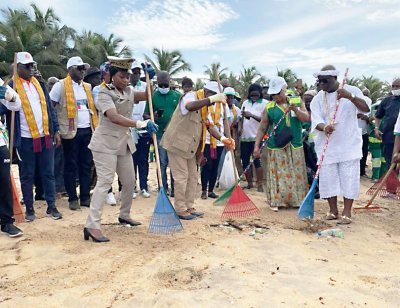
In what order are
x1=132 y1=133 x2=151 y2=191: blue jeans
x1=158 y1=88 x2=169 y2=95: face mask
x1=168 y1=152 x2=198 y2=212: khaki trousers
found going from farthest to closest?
x1=132 y1=133 x2=151 y2=191: blue jeans
x1=158 y1=88 x2=169 y2=95: face mask
x1=168 y1=152 x2=198 y2=212: khaki trousers

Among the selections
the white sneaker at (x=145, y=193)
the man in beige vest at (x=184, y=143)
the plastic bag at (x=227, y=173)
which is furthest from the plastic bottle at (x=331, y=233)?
the white sneaker at (x=145, y=193)

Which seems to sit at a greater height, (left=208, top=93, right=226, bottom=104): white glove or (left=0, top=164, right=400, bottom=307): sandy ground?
(left=208, top=93, right=226, bottom=104): white glove

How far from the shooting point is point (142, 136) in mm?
6449

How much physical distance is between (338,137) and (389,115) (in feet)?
8.08

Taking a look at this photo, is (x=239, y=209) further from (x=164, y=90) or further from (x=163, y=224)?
(x=164, y=90)

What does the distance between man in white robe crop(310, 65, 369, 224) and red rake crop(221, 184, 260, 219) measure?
0.91 metres

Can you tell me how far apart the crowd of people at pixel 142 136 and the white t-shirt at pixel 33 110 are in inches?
0.5

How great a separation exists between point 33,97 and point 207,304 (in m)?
3.50

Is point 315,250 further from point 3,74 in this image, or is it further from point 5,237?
point 3,74

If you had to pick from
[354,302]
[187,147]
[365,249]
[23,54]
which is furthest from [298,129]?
[23,54]

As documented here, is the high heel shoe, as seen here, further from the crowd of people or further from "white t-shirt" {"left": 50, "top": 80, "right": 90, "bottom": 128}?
"white t-shirt" {"left": 50, "top": 80, "right": 90, "bottom": 128}

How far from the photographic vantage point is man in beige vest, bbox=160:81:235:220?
4.95 meters

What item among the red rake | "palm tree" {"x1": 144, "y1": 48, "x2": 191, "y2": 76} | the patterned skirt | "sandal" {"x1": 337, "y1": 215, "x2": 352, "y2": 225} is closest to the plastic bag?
the patterned skirt

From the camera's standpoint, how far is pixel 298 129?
18.5 ft
